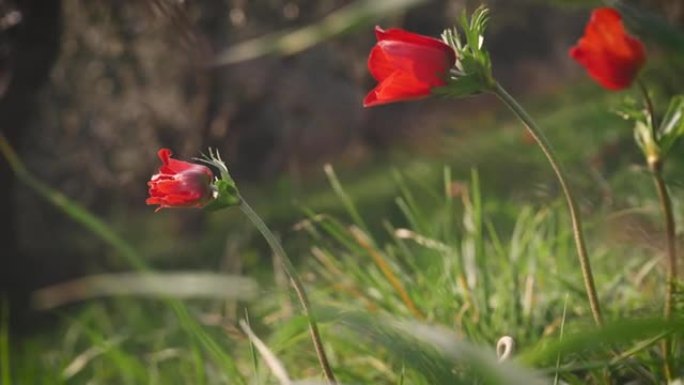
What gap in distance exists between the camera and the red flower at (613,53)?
901 millimetres

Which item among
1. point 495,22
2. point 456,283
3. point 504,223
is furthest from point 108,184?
point 495,22

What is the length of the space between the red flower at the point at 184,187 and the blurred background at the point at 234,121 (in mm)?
119

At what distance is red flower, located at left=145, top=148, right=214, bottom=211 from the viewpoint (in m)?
0.84

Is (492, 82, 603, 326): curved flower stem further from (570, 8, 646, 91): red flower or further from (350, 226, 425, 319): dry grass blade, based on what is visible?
(350, 226, 425, 319): dry grass blade

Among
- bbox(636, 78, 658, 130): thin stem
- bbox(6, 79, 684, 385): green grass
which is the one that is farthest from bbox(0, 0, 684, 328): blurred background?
bbox(636, 78, 658, 130): thin stem

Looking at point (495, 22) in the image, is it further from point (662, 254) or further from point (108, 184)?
point (662, 254)

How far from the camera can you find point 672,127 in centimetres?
92

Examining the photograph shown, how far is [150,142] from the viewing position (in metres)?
5.58

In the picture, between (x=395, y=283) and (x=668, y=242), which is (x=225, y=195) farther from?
(x=395, y=283)

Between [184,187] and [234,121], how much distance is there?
4.48m

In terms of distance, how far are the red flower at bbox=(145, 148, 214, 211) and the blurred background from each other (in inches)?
4.7

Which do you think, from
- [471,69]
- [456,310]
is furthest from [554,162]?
[456,310]

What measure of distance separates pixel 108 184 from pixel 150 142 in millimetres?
360

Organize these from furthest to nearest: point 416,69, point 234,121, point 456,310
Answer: point 234,121 → point 456,310 → point 416,69
